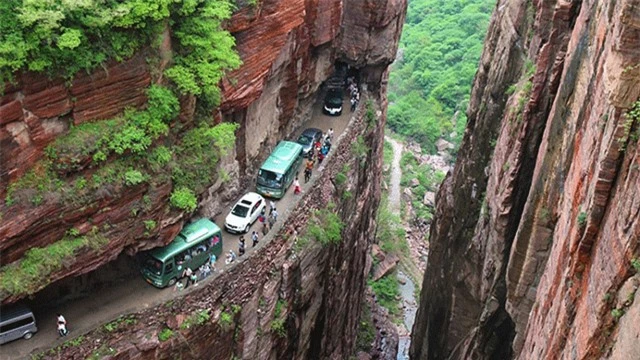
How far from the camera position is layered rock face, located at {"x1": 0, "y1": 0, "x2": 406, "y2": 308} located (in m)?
18.9

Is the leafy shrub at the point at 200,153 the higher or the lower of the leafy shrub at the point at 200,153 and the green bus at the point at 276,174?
the higher

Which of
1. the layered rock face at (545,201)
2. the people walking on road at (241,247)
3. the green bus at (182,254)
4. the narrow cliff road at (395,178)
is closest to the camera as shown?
the layered rock face at (545,201)

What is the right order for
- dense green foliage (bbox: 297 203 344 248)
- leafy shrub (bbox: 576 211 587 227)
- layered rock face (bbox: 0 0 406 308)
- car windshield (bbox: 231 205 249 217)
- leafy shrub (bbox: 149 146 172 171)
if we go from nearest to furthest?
leafy shrub (bbox: 576 211 587 227) → layered rock face (bbox: 0 0 406 308) → leafy shrub (bbox: 149 146 172 171) → car windshield (bbox: 231 205 249 217) → dense green foliage (bbox: 297 203 344 248)

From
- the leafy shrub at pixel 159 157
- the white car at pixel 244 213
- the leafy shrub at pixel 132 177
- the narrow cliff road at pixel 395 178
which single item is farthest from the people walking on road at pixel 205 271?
the narrow cliff road at pixel 395 178

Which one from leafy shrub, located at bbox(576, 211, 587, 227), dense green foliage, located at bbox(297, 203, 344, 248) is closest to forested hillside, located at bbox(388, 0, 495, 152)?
dense green foliage, located at bbox(297, 203, 344, 248)

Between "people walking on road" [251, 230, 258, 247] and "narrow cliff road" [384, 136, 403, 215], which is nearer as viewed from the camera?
"people walking on road" [251, 230, 258, 247]

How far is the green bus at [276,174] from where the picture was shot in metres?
28.4

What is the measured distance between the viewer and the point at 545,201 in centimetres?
2003

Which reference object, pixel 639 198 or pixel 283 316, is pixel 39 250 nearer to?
pixel 283 316

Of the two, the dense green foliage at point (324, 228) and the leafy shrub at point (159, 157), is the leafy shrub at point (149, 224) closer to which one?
the leafy shrub at point (159, 157)

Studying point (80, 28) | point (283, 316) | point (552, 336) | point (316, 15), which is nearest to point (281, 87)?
point (316, 15)

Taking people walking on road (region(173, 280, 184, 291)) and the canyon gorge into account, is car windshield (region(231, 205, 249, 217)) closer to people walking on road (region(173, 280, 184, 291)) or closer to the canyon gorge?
the canyon gorge

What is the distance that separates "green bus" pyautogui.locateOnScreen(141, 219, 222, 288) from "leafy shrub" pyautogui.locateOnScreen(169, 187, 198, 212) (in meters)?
1.48

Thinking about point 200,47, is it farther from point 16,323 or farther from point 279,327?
point 279,327
